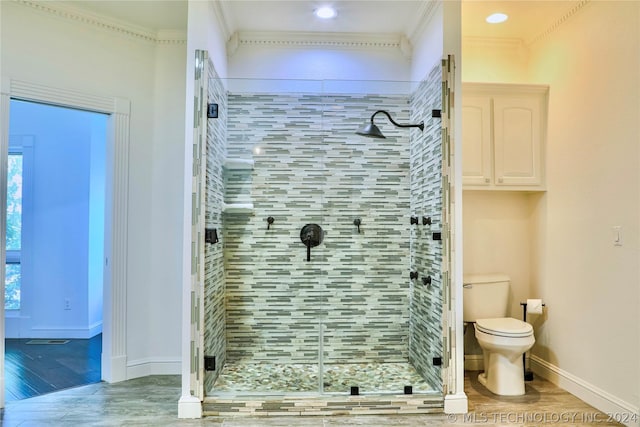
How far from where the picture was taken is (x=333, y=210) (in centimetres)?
308

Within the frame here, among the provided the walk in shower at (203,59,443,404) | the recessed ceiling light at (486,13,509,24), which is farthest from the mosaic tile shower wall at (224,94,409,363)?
the recessed ceiling light at (486,13,509,24)

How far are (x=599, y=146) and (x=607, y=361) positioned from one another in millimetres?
1341

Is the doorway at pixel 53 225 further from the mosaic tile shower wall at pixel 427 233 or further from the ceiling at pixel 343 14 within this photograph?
the mosaic tile shower wall at pixel 427 233

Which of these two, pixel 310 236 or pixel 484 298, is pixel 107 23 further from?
pixel 484 298

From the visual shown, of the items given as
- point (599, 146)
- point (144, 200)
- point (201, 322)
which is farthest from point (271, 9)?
point (599, 146)

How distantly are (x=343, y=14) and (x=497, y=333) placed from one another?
2.52m

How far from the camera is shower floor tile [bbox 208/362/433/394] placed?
256cm

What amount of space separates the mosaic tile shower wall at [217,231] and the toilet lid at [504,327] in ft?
6.13

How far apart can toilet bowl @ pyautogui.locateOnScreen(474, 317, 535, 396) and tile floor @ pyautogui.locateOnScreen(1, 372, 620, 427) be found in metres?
0.08

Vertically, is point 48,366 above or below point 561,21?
below

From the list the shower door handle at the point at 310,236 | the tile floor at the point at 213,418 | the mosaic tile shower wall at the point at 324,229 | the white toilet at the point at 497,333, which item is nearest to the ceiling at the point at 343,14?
the mosaic tile shower wall at the point at 324,229

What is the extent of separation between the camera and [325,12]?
2898 mm

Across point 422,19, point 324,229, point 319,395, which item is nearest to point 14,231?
point 324,229

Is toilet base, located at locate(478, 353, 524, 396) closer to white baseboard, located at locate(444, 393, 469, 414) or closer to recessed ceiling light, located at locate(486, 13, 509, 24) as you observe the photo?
white baseboard, located at locate(444, 393, 469, 414)
